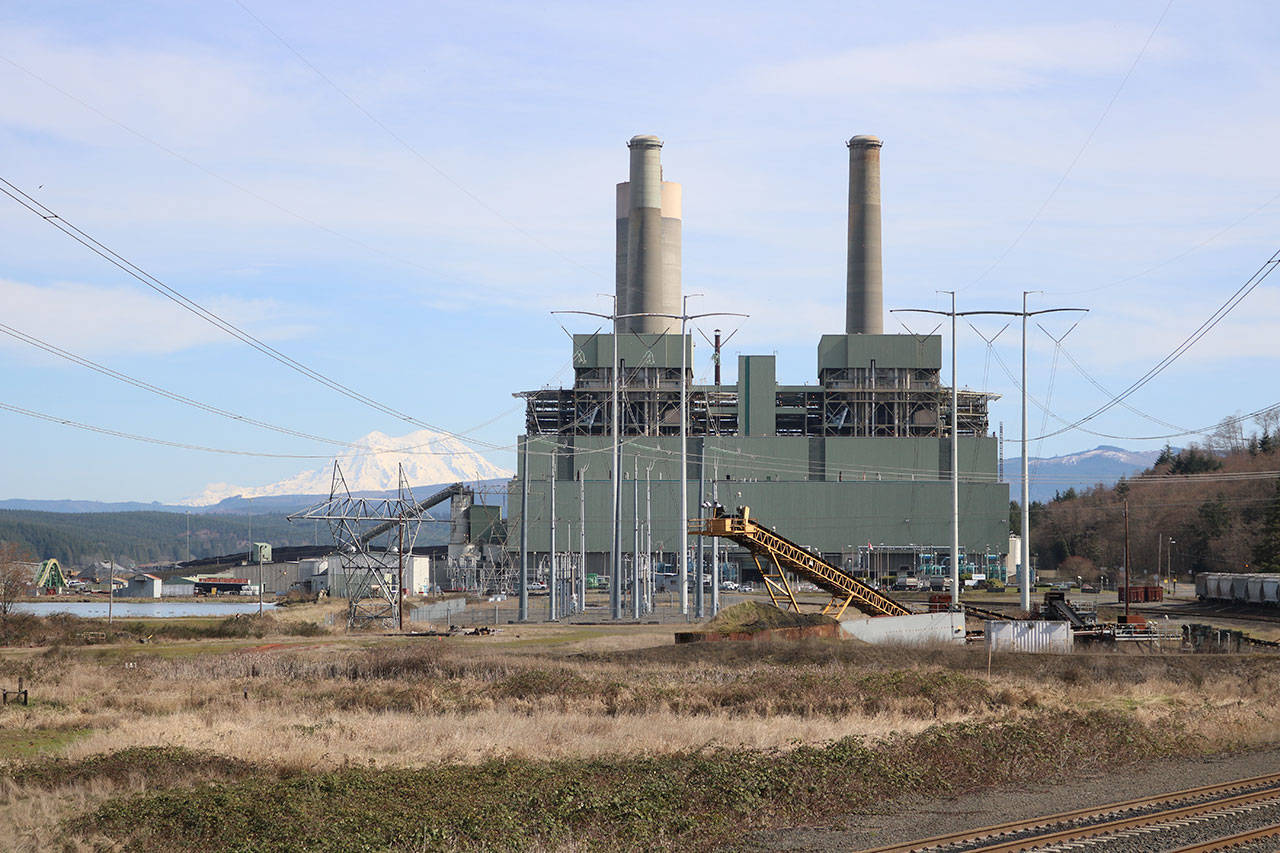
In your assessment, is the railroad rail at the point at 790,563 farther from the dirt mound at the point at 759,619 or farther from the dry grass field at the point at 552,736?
the dry grass field at the point at 552,736

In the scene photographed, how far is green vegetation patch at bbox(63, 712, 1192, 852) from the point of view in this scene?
16.6 meters

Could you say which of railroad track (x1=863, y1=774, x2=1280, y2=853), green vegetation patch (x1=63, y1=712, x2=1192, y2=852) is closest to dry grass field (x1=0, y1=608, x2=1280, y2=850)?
green vegetation patch (x1=63, y1=712, x2=1192, y2=852)

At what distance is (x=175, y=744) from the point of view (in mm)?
24031

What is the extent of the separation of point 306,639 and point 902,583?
7388 cm

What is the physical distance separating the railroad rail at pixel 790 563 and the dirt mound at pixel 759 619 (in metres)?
0.68

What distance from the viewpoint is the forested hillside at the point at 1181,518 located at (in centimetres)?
13075

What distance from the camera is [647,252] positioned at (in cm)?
13100

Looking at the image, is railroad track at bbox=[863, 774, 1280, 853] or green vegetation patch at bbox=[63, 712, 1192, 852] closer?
railroad track at bbox=[863, 774, 1280, 853]

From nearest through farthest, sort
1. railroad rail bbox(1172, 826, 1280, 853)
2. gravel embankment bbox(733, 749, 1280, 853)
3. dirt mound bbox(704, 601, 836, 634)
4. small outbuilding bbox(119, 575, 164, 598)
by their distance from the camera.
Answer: railroad rail bbox(1172, 826, 1280, 853) → gravel embankment bbox(733, 749, 1280, 853) → dirt mound bbox(704, 601, 836, 634) → small outbuilding bbox(119, 575, 164, 598)

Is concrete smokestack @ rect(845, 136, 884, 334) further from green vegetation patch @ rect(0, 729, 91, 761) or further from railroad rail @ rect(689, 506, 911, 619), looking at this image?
green vegetation patch @ rect(0, 729, 91, 761)

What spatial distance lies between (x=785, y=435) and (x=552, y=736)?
11419 cm

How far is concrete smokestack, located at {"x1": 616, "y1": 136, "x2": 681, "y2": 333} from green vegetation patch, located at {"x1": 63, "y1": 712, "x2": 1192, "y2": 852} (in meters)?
108

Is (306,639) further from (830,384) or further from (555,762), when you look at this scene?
(830,384)

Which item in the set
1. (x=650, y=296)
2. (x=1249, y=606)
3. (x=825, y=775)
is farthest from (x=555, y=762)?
(x=650, y=296)
